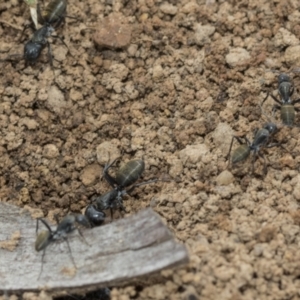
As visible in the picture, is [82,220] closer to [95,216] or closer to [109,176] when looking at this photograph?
[95,216]

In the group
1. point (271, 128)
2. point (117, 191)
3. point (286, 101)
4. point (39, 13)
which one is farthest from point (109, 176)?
point (39, 13)

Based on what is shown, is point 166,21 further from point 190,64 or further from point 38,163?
point 38,163

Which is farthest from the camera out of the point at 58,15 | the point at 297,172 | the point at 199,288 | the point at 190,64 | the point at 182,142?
the point at 58,15

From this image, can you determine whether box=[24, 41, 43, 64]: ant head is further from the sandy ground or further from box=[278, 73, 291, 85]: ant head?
box=[278, 73, 291, 85]: ant head

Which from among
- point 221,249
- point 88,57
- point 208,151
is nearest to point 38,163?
point 88,57

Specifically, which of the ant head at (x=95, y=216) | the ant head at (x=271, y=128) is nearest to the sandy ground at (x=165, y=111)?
the ant head at (x=271, y=128)

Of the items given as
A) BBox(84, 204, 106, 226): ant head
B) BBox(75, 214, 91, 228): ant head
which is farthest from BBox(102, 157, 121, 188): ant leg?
BBox(75, 214, 91, 228): ant head
